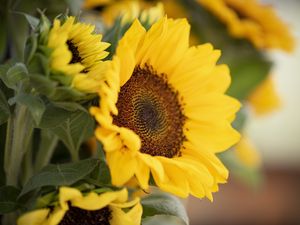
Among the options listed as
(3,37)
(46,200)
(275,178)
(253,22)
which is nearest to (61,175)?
(46,200)

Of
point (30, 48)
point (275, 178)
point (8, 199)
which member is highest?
point (30, 48)

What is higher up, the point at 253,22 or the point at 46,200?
the point at 253,22

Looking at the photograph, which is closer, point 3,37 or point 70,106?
point 70,106

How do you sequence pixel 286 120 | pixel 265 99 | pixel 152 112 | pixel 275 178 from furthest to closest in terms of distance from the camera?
1. pixel 286 120
2. pixel 275 178
3. pixel 265 99
4. pixel 152 112

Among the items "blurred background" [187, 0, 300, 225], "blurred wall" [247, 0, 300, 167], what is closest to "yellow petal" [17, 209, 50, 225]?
"blurred background" [187, 0, 300, 225]

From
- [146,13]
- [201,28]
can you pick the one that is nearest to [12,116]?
[146,13]

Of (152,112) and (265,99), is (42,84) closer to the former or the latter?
(152,112)

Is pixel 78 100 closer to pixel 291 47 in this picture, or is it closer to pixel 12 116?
pixel 12 116

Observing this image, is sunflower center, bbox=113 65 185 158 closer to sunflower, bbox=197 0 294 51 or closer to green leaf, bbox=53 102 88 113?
green leaf, bbox=53 102 88 113

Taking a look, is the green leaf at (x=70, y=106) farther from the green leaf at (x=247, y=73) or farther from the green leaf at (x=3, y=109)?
the green leaf at (x=247, y=73)
